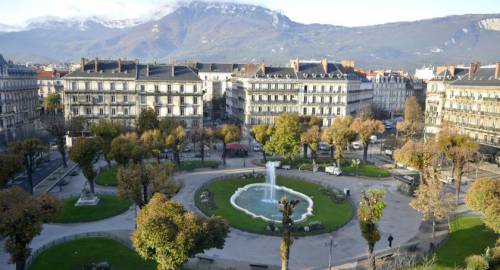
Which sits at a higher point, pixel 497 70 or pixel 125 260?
pixel 497 70

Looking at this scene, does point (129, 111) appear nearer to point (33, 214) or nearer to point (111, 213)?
point (111, 213)

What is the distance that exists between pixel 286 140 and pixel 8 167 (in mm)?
40484


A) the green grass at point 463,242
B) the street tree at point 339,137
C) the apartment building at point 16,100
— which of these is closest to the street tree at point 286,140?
the street tree at point 339,137

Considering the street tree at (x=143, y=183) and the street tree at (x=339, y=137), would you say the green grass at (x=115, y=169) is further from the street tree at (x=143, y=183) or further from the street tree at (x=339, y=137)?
the street tree at (x=339, y=137)

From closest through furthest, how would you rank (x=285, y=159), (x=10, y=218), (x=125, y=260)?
(x=10, y=218)
(x=125, y=260)
(x=285, y=159)

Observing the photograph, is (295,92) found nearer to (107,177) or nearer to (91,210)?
(107,177)

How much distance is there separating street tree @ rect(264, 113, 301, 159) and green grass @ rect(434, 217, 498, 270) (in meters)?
29.0

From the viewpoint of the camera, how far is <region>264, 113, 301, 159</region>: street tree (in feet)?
231

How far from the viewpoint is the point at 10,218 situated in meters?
30.5

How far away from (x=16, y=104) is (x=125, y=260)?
253 ft

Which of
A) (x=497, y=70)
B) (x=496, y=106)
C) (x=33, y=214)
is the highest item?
(x=497, y=70)

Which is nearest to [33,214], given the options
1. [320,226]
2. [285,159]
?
[320,226]

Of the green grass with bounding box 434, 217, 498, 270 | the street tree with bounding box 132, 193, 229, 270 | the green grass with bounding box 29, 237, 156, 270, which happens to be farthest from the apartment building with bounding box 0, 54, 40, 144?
the green grass with bounding box 434, 217, 498, 270

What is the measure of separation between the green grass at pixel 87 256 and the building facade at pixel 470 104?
7091 centimetres
